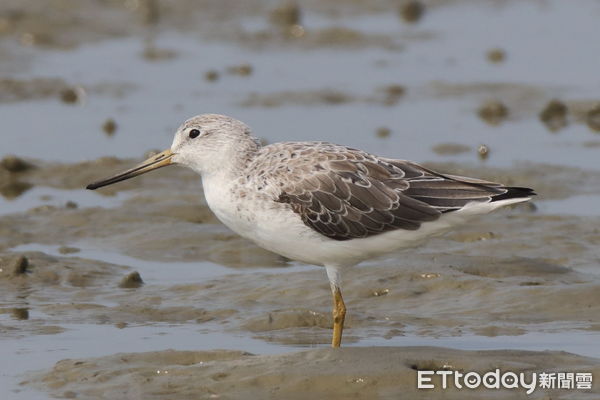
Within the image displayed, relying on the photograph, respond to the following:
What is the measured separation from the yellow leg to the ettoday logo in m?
1.32

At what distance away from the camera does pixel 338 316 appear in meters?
11.6

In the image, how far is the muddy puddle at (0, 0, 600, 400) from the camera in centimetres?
1077

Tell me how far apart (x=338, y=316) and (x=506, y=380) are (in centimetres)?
193

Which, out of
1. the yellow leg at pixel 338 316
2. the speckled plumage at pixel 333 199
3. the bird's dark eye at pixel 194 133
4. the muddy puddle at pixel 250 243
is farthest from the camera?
the bird's dark eye at pixel 194 133

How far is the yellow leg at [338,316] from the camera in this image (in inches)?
449

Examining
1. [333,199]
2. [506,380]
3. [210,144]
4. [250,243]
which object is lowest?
[506,380]

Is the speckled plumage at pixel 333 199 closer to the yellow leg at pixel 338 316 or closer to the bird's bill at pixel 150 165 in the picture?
the yellow leg at pixel 338 316

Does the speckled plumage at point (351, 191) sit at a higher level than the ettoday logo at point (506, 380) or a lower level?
higher

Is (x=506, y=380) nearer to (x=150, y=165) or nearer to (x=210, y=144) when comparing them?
(x=210, y=144)

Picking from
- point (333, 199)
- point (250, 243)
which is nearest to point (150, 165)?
point (333, 199)

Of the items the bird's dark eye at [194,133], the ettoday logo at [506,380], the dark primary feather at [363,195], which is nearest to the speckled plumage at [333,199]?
the dark primary feather at [363,195]

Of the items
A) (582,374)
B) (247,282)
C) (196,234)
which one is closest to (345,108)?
(196,234)

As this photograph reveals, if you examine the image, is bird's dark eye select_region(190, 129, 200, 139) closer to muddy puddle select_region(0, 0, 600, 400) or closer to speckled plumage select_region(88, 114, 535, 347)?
speckled plumage select_region(88, 114, 535, 347)

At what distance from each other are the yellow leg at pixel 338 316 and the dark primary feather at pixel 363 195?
1.78 feet
